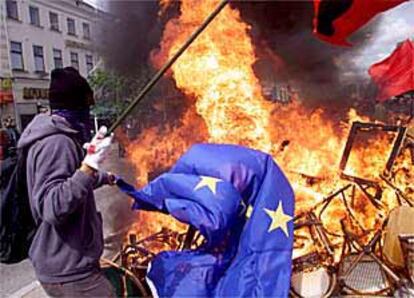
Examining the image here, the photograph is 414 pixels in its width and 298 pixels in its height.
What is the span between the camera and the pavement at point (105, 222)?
516 cm

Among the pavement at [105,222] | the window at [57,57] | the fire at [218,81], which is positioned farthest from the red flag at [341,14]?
the window at [57,57]

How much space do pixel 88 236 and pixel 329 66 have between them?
6.25 meters

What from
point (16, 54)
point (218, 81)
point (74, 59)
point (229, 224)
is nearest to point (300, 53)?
point (218, 81)

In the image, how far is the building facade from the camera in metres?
5.88

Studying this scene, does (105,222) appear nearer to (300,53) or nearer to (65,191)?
(300,53)

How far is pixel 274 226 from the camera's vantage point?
10.8 ft

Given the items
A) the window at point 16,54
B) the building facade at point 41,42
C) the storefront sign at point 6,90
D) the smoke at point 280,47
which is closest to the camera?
the building facade at point 41,42

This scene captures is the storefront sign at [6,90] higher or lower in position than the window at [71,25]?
lower

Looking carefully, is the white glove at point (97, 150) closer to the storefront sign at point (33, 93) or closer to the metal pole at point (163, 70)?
Answer: the metal pole at point (163, 70)

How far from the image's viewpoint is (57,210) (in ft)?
7.35

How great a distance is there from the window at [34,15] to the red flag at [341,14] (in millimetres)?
3356

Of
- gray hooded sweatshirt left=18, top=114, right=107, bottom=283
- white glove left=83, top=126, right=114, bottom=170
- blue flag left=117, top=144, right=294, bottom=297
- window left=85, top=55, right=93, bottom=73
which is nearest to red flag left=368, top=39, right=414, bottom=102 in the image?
window left=85, top=55, right=93, bottom=73

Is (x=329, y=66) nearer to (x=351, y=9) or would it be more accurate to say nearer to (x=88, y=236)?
(x=351, y=9)

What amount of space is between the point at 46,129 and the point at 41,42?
487 centimetres
